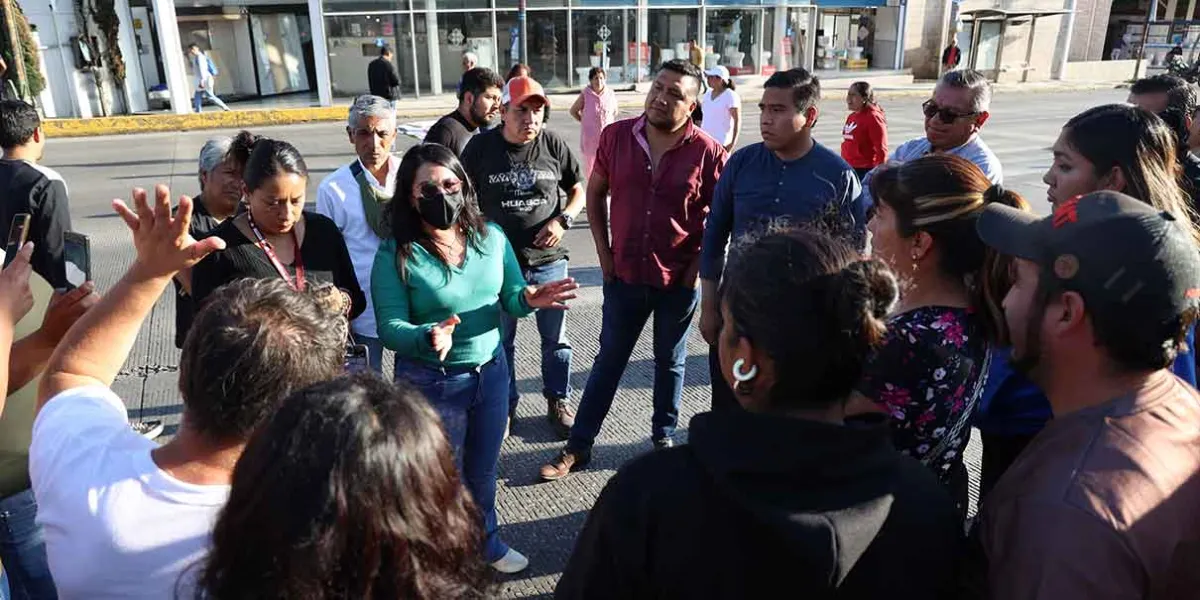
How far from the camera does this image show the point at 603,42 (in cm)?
2238

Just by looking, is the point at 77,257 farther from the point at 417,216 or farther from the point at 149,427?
the point at 149,427

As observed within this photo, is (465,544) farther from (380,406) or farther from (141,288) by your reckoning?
(141,288)

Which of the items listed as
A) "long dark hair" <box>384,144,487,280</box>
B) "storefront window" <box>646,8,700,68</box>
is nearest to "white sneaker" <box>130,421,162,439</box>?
"long dark hair" <box>384,144,487,280</box>

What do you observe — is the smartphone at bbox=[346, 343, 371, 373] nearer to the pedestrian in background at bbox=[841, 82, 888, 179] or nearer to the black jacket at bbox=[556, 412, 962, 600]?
the black jacket at bbox=[556, 412, 962, 600]

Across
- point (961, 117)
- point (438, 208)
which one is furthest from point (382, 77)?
point (438, 208)

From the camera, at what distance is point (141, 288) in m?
1.83

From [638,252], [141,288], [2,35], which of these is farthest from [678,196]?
[2,35]

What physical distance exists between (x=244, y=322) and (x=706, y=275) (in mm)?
2552

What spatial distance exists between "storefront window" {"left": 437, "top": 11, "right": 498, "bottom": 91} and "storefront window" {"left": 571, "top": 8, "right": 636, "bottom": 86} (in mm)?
2429

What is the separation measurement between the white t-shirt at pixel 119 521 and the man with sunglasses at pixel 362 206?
217 cm

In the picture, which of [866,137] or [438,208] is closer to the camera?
[438,208]

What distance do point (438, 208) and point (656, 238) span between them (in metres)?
1.30

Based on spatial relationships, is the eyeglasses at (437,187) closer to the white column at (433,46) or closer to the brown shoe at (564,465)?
the brown shoe at (564,465)

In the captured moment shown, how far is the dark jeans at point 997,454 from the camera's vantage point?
231 centimetres
